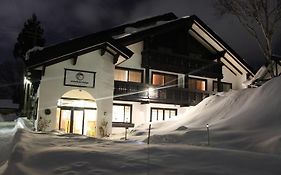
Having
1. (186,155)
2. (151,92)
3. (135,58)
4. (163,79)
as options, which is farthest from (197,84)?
(186,155)

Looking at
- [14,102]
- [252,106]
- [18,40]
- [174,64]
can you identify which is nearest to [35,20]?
[18,40]

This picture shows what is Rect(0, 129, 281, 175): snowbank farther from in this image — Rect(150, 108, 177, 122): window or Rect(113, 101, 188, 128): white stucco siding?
Rect(150, 108, 177, 122): window

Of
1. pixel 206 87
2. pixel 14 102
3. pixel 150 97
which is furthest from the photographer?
pixel 14 102

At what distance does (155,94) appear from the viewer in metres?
22.8

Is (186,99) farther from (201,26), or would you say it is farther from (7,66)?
(7,66)

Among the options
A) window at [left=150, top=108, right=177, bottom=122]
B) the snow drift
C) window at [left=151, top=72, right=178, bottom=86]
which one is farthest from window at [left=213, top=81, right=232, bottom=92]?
the snow drift

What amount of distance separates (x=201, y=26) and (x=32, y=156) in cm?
2182

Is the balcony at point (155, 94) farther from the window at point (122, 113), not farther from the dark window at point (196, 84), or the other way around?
the dark window at point (196, 84)

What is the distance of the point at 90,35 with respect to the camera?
25062 millimetres

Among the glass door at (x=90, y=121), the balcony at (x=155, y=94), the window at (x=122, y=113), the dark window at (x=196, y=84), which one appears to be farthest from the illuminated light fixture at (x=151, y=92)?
the glass door at (x=90, y=121)

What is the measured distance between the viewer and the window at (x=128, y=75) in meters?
22.8

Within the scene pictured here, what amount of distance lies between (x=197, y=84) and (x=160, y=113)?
4.91 meters

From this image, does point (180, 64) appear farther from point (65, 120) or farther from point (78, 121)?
point (65, 120)

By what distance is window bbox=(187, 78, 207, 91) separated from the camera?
26031 mm
